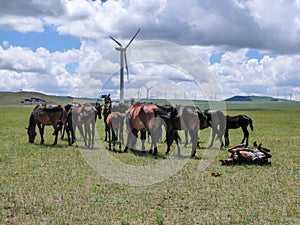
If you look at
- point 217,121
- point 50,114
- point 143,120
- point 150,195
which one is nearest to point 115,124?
point 143,120

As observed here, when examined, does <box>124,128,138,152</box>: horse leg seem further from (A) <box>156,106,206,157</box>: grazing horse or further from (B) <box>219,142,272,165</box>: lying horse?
(B) <box>219,142,272,165</box>: lying horse

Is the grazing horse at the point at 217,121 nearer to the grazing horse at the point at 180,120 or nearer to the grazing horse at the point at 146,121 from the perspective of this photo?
the grazing horse at the point at 180,120

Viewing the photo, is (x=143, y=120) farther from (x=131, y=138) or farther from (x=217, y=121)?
(x=217, y=121)

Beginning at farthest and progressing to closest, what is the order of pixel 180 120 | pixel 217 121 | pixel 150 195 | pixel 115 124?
1. pixel 217 121
2. pixel 115 124
3. pixel 180 120
4. pixel 150 195

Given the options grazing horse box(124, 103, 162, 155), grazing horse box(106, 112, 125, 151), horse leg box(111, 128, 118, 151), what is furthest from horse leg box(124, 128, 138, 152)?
horse leg box(111, 128, 118, 151)

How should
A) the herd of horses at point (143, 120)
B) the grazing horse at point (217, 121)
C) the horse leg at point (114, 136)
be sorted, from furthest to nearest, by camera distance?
the grazing horse at point (217, 121)
the horse leg at point (114, 136)
the herd of horses at point (143, 120)

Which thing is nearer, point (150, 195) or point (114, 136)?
point (150, 195)

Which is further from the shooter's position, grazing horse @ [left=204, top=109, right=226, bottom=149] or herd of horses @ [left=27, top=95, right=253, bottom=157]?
grazing horse @ [left=204, top=109, right=226, bottom=149]

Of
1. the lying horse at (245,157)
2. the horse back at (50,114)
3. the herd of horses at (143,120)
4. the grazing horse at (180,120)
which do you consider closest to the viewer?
the lying horse at (245,157)

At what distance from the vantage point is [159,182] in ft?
36.6

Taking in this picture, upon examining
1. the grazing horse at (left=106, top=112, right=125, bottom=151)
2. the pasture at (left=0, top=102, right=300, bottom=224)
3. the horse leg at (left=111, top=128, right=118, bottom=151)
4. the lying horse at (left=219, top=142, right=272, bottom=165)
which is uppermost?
the grazing horse at (left=106, top=112, right=125, bottom=151)

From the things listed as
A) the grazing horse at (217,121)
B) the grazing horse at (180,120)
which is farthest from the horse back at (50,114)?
the grazing horse at (217,121)

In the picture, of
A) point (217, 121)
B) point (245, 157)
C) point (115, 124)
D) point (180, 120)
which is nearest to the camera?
point (245, 157)

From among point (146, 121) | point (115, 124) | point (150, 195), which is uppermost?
point (146, 121)
